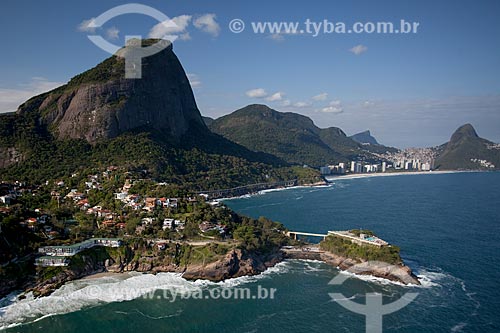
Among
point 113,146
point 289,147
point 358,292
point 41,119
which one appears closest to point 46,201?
point 113,146

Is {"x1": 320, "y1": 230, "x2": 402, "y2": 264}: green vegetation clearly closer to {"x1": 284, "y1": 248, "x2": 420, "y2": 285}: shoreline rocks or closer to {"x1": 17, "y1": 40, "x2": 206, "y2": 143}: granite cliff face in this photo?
{"x1": 284, "y1": 248, "x2": 420, "y2": 285}: shoreline rocks

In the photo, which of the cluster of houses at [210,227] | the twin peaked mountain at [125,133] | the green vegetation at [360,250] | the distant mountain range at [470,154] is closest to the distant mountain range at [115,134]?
the twin peaked mountain at [125,133]

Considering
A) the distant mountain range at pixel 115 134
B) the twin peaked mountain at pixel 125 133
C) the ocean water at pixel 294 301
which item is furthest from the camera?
the twin peaked mountain at pixel 125 133

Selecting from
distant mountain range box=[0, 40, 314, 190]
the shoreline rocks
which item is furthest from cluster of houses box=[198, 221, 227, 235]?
distant mountain range box=[0, 40, 314, 190]

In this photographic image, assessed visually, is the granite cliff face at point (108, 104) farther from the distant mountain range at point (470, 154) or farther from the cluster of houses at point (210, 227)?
the distant mountain range at point (470, 154)

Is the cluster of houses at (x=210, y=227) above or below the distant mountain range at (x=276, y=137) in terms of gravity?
below

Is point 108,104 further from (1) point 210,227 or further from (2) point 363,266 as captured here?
(2) point 363,266

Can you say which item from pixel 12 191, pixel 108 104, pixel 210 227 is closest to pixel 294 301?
pixel 210 227

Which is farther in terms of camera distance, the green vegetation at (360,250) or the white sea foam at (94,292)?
the green vegetation at (360,250)
